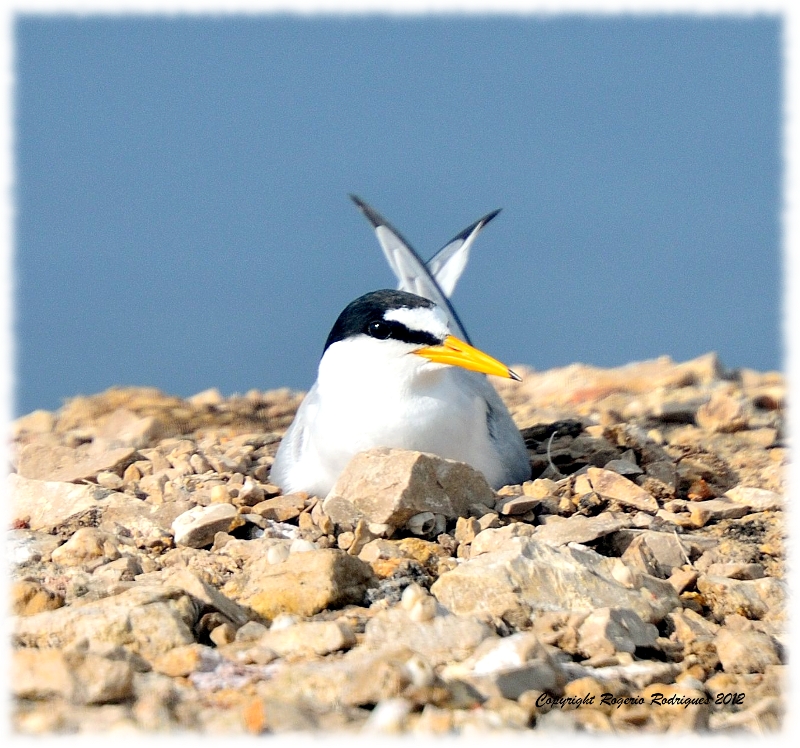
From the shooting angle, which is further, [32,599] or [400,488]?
[400,488]

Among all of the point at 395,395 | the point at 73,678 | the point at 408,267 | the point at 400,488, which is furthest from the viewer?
the point at 408,267

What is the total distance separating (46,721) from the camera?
10.7 feet

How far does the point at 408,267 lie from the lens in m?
7.42

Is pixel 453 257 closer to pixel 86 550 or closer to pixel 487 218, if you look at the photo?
pixel 487 218

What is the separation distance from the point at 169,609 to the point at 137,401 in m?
6.72

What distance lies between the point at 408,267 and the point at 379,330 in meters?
1.71

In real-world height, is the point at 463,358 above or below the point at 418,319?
below

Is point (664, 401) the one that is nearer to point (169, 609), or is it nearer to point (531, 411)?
point (531, 411)

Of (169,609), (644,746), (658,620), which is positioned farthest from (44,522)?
(644,746)

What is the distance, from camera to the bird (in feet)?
18.9

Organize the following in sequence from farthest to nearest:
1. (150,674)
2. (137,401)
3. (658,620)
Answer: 1. (137,401)
2. (658,620)
3. (150,674)

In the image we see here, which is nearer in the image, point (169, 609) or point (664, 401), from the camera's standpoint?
point (169, 609)

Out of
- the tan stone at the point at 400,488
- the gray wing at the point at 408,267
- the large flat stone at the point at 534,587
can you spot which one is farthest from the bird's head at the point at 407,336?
the large flat stone at the point at 534,587

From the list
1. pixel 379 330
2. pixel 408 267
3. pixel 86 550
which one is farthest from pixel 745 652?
pixel 408 267
